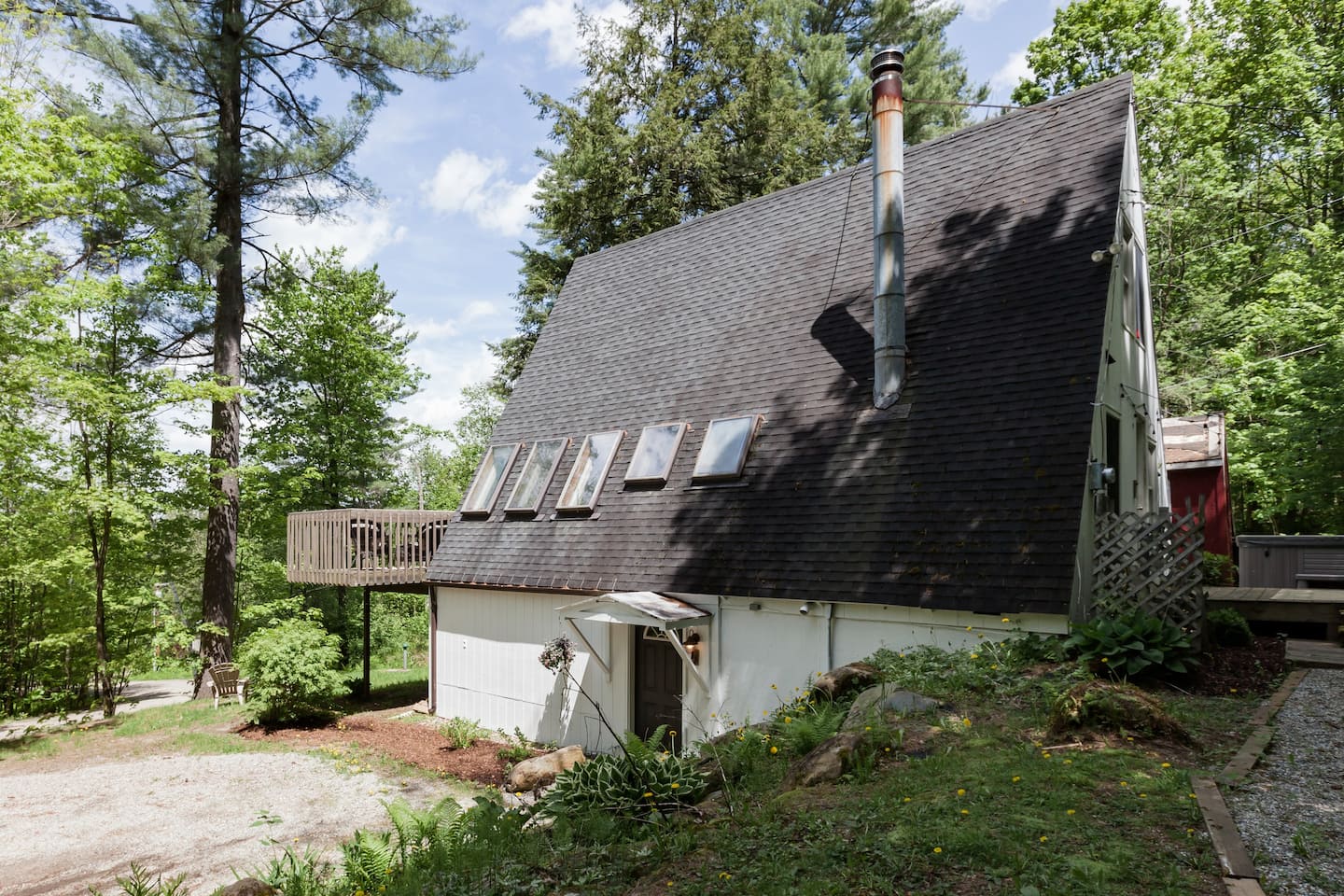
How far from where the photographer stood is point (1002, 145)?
11.0 meters

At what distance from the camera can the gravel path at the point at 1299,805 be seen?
345 centimetres

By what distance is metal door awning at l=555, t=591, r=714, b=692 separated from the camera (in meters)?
9.06

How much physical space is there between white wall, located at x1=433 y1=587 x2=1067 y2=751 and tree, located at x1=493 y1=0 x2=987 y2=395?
42.5 feet

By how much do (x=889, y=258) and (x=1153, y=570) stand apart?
4598 millimetres

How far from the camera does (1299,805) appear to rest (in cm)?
424

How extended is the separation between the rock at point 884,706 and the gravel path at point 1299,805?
2.21 metres

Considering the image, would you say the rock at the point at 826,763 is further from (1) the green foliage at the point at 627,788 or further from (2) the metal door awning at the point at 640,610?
(2) the metal door awning at the point at 640,610

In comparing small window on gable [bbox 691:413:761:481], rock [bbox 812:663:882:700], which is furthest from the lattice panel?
small window on gable [bbox 691:413:761:481]

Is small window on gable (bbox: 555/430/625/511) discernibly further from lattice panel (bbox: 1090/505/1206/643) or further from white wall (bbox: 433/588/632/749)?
lattice panel (bbox: 1090/505/1206/643)

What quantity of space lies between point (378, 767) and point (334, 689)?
2.87m

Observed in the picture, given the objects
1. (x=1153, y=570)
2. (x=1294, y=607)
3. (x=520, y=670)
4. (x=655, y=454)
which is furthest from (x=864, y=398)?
(x=520, y=670)

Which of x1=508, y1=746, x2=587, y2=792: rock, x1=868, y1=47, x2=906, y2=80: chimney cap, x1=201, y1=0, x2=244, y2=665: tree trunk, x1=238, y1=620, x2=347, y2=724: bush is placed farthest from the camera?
x1=201, y1=0, x2=244, y2=665: tree trunk

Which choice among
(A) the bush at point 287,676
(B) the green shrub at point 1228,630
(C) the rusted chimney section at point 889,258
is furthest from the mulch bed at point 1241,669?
(A) the bush at point 287,676

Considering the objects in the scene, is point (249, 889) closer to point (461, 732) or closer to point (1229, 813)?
point (1229, 813)
